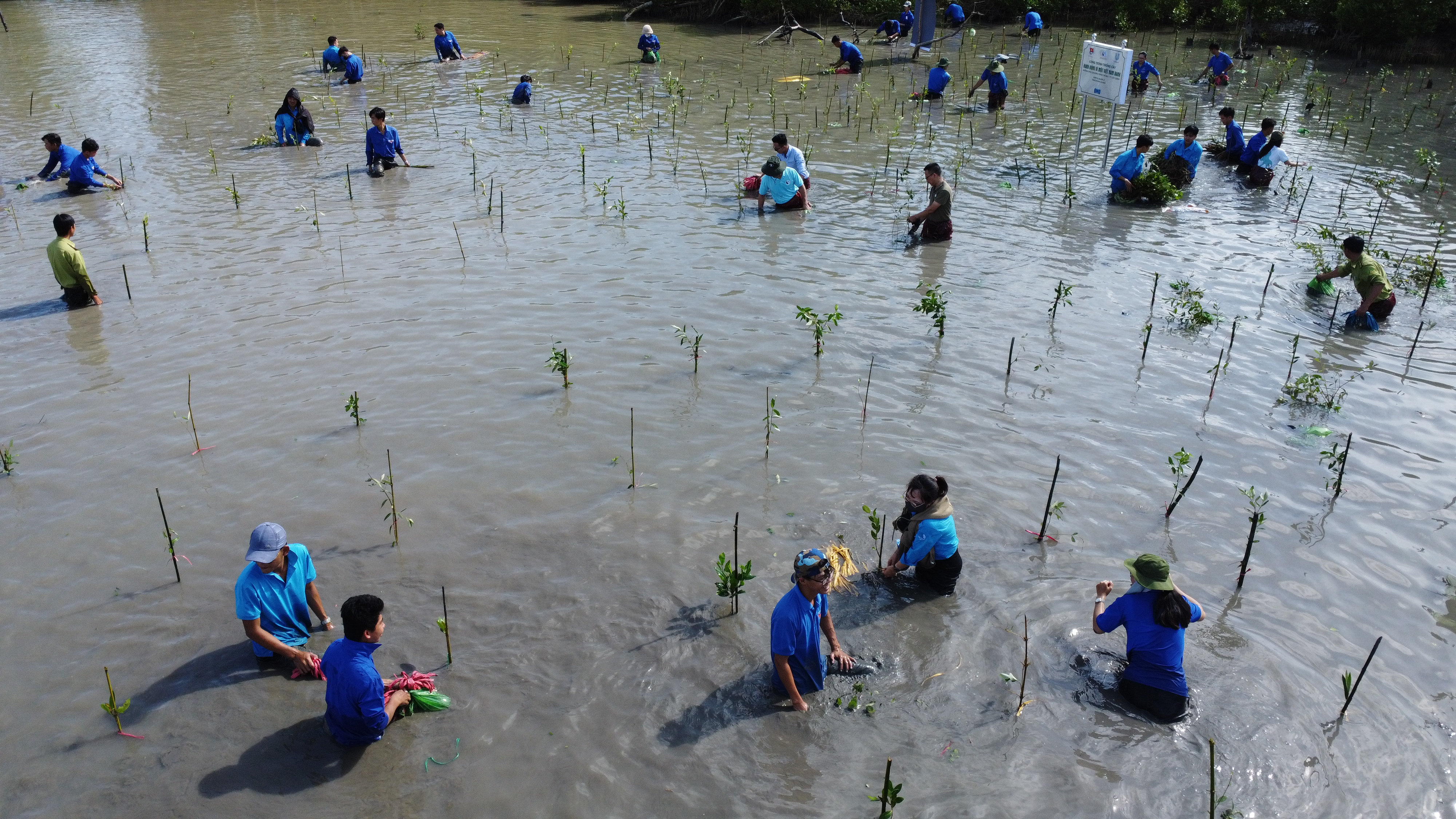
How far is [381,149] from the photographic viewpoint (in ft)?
54.9

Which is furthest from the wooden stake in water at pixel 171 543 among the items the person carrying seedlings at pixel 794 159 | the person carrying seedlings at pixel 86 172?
the person carrying seedlings at pixel 86 172

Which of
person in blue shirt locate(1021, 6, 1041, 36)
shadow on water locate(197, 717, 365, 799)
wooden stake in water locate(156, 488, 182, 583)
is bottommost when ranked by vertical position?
shadow on water locate(197, 717, 365, 799)

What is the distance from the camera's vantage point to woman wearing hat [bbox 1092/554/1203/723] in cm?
575

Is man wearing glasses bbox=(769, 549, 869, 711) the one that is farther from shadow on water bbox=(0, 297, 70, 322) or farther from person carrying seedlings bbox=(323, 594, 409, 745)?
shadow on water bbox=(0, 297, 70, 322)

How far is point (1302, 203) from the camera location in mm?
14797

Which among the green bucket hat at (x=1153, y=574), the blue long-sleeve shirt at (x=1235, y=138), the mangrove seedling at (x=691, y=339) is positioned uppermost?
the blue long-sleeve shirt at (x=1235, y=138)

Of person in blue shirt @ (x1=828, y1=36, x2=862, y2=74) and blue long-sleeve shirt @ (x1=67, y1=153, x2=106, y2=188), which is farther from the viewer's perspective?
person in blue shirt @ (x1=828, y1=36, x2=862, y2=74)

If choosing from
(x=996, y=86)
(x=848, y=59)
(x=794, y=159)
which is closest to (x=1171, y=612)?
(x=794, y=159)

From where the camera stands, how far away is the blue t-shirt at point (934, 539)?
659cm

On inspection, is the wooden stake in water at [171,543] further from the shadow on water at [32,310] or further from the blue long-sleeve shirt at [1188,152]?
the blue long-sleeve shirt at [1188,152]

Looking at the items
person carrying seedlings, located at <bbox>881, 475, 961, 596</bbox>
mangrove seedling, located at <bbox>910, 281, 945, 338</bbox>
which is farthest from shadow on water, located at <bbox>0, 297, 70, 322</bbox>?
person carrying seedlings, located at <bbox>881, 475, 961, 596</bbox>

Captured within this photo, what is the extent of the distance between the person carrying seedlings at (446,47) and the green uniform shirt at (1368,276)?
2319 cm

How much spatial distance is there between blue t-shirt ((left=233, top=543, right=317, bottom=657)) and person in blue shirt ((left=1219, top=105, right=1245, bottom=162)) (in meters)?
17.1

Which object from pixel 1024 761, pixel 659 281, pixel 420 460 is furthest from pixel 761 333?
pixel 1024 761
